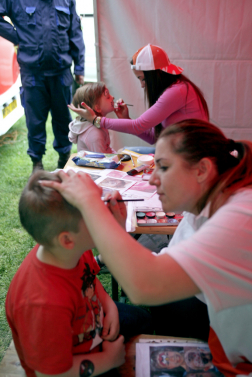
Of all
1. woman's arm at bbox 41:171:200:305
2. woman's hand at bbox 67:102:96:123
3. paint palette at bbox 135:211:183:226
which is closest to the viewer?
woman's arm at bbox 41:171:200:305

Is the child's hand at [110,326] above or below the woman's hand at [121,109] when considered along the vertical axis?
below

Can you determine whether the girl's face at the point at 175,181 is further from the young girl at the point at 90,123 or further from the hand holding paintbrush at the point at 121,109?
the hand holding paintbrush at the point at 121,109

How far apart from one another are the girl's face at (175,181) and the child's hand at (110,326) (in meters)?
0.47

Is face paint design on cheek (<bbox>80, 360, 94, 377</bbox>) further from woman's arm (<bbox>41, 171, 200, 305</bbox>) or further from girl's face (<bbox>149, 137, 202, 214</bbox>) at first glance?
girl's face (<bbox>149, 137, 202, 214</bbox>)

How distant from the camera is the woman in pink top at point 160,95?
7.87ft

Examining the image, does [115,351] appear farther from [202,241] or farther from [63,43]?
[63,43]

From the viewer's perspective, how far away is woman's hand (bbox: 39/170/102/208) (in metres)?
0.89

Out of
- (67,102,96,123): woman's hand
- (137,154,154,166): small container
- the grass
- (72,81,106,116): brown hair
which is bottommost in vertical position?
the grass

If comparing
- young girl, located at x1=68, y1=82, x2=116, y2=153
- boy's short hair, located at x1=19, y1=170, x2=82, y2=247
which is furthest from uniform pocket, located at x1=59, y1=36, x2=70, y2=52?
boy's short hair, located at x1=19, y1=170, x2=82, y2=247

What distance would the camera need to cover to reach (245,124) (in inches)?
145

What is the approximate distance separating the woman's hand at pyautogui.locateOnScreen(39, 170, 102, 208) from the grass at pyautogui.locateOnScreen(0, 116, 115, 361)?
1.45 m

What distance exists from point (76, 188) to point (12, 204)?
2.67 metres

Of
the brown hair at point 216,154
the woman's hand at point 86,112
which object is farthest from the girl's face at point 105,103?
the brown hair at point 216,154

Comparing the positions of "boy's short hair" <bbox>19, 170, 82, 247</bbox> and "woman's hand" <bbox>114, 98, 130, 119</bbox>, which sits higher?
"boy's short hair" <bbox>19, 170, 82, 247</bbox>
